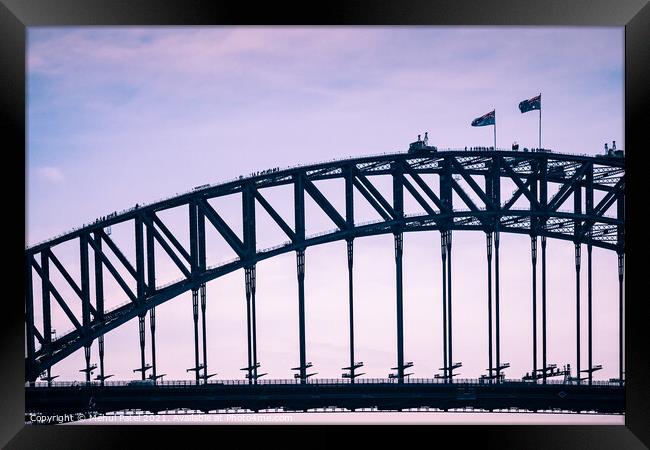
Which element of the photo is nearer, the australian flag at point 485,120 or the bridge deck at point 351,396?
the bridge deck at point 351,396

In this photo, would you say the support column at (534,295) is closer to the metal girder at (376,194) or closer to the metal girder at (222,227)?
the metal girder at (376,194)

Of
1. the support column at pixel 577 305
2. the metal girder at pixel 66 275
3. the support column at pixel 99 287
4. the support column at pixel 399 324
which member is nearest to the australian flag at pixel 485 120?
the support column at pixel 399 324

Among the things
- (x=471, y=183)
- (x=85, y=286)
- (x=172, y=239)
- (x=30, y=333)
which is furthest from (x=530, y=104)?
(x=30, y=333)

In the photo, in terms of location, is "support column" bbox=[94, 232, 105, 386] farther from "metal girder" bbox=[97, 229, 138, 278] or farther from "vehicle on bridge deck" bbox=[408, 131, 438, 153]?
"vehicle on bridge deck" bbox=[408, 131, 438, 153]

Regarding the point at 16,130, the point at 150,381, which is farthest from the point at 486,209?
the point at 16,130

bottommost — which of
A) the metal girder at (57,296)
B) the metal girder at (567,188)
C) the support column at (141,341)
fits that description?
the support column at (141,341)

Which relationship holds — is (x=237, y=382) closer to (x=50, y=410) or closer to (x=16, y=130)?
(x=50, y=410)
